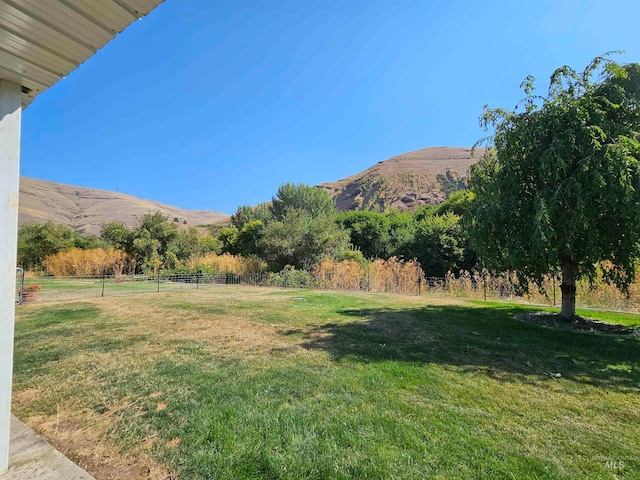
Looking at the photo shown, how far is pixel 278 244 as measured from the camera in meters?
17.8

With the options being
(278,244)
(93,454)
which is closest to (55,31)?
(93,454)

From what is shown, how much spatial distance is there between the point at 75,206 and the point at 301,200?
68.9m

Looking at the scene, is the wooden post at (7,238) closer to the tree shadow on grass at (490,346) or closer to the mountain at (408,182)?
the tree shadow on grass at (490,346)

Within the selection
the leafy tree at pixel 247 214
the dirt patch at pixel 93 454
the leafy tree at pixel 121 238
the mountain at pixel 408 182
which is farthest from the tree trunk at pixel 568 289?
the mountain at pixel 408 182

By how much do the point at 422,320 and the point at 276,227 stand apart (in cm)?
1277

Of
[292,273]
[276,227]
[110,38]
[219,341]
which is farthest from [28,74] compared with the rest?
[276,227]

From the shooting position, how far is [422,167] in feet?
238

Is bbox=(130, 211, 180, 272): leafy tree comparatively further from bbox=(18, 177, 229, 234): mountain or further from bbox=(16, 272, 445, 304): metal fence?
bbox=(18, 177, 229, 234): mountain

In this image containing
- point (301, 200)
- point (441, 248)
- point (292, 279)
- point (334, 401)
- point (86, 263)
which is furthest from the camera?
point (301, 200)

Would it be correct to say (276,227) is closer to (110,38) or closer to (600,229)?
(600,229)

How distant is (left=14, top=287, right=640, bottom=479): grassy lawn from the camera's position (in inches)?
81.2

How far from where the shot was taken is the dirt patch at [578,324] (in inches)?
232

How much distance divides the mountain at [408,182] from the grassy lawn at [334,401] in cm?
5174

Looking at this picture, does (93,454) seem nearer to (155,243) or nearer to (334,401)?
(334,401)
